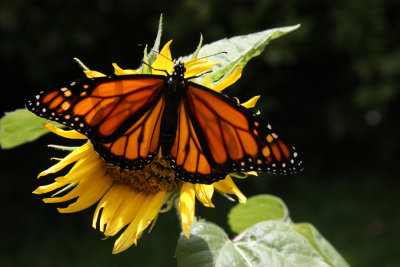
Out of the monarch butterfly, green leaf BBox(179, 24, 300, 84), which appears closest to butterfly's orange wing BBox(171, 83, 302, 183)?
the monarch butterfly

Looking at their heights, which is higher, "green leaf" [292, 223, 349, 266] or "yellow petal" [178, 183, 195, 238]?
"yellow petal" [178, 183, 195, 238]

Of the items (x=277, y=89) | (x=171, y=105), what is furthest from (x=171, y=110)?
(x=277, y=89)

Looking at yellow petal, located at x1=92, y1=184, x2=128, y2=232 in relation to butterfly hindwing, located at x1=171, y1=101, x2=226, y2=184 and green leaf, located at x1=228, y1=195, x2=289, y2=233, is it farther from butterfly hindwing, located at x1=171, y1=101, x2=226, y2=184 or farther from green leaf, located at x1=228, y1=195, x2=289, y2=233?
green leaf, located at x1=228, y1=195, x2=289, y2=233

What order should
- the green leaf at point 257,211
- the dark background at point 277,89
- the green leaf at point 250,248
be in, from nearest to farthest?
the green leaf at point 250,248
the green leaf at point 257,211
the dark background at point 277,89

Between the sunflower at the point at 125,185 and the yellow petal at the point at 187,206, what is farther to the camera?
the sunflower at the point at 125,185

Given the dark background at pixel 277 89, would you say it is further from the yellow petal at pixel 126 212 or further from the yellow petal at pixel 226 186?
the yellow petal at pixel 226 186

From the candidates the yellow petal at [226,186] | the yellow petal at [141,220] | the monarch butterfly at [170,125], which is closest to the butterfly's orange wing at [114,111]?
the monarch butterfly at [170,125]

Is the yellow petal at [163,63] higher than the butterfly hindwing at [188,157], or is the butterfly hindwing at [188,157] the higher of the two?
the yellow petal at [163,63]

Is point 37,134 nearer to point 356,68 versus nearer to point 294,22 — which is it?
point 294,22
